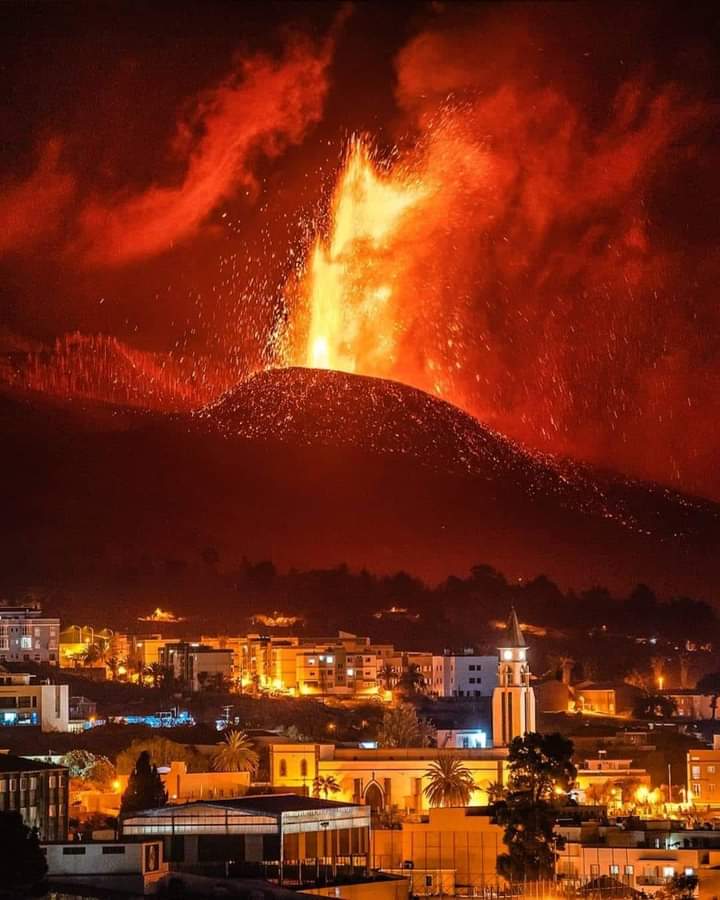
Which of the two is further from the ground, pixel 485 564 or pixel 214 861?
pixel 485 564

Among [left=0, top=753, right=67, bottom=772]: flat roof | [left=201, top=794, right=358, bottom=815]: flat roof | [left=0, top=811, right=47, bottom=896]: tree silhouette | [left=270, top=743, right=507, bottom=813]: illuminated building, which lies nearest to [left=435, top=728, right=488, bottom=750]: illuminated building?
[left=270, top=743, right=507, bottom=813]: illuminated building

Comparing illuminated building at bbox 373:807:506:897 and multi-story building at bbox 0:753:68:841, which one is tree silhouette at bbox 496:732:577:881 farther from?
multi-story building at bbox 0:753:68:841

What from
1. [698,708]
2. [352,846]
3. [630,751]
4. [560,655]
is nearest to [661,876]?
[352,846]

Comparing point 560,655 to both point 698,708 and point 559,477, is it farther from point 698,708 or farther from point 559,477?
point 559,477

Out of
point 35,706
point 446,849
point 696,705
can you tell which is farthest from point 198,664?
point 446,849

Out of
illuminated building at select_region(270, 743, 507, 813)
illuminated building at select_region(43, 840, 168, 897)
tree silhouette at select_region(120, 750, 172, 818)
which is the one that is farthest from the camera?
illuminated building at select_region(270, 743, 507, 813)

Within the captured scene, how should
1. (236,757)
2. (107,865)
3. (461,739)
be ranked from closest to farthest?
(107,865)
(236,757)
(461,739)

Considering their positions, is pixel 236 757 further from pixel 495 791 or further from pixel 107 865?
pixel 107 865
